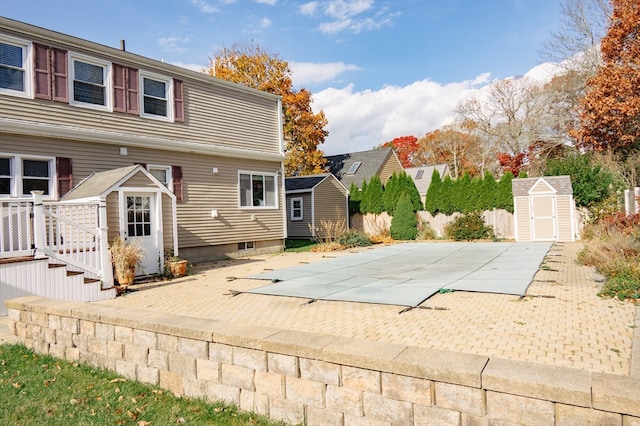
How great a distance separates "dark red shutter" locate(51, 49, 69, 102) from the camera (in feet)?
34.1

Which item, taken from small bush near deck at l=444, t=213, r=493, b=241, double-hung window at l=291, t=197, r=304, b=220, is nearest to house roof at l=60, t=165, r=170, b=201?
double-hung window at l=291, t=197, r=304, b=220

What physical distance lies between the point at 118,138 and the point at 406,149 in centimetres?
3971

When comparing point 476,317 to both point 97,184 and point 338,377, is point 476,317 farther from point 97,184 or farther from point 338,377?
point 97,184

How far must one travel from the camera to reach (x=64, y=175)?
34.2ft

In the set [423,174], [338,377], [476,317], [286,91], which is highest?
[286,91]

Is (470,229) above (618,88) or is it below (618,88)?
below

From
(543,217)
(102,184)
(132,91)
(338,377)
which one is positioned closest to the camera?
(338,377)

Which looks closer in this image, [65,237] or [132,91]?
[65,237]

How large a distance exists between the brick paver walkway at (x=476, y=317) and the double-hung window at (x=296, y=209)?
1407 centimetres

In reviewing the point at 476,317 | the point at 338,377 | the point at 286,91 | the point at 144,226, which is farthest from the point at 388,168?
the point at 338,377

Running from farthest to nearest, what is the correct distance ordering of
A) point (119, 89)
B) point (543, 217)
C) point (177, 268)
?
point (543, 217) → point (119, 89) → point (177, 268)

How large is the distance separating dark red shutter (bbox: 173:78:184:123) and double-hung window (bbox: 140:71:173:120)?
4.9 inches

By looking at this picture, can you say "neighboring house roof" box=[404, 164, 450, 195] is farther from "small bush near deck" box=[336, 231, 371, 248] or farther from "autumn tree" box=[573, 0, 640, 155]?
"autumn tree" box=[573, 0, 640, 155]

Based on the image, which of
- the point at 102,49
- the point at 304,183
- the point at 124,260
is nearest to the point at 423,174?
the point at 304,183
